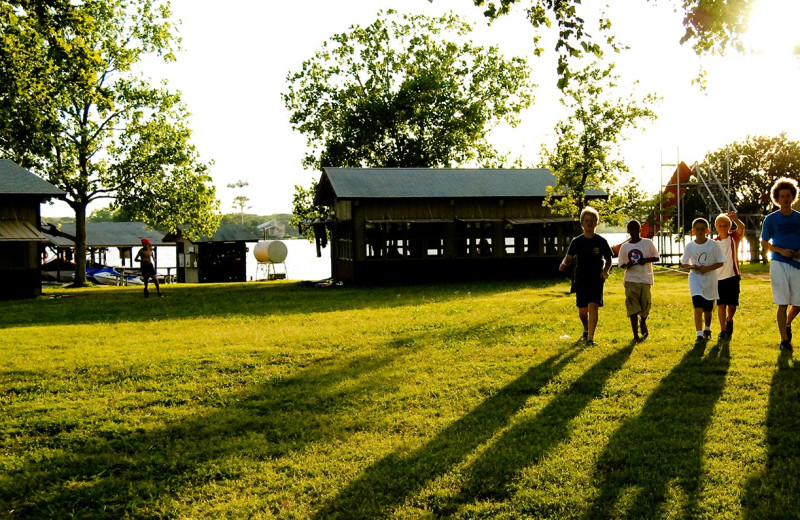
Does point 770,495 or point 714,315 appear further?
point 714,315

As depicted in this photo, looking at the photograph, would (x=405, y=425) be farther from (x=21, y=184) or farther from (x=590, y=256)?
(x=21, y=184)

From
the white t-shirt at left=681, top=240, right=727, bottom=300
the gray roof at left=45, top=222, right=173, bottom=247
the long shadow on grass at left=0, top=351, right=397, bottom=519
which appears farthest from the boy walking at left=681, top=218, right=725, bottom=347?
the gray roof at left=45, top=222, right=173, bottom=247

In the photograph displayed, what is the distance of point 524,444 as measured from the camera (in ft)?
18.4

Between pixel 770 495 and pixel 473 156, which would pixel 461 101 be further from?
pixel 770 495

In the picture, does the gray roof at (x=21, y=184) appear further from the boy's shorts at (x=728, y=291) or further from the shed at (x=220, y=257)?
the shed at (x=220, y=257)

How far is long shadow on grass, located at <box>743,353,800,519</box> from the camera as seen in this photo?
429cm

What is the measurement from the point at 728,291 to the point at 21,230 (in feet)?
72.8

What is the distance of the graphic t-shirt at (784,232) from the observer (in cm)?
862

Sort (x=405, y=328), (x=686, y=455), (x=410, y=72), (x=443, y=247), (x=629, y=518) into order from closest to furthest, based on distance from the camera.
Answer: (x=629, y=518) < (x=686, y=455) < (x=405, y=328) < (x=443, y=247) < (x=410, y=72)

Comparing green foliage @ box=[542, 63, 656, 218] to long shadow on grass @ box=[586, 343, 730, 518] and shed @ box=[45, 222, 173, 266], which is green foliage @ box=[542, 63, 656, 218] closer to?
long shadow on grass @ box=[586, 343, 730, 518]

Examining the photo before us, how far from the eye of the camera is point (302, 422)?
21.4 ft

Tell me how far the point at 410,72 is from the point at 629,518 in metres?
43.3

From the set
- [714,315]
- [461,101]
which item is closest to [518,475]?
[714,315]

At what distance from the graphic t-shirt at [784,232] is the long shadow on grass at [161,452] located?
5222 millimetres
